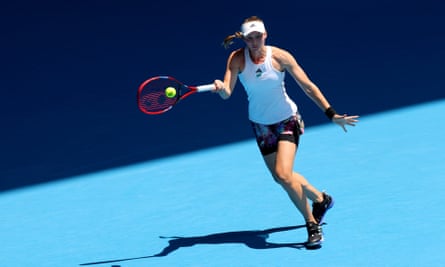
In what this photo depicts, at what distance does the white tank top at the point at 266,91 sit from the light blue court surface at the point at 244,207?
0.98 meters

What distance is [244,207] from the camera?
28.6 ft

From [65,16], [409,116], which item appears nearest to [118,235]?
[409,116]

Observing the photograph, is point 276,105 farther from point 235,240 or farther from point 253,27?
point 235,240

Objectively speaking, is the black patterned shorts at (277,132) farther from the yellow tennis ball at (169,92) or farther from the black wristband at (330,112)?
the yellow tennis ball at (169,92)

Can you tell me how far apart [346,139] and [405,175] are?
127 cm

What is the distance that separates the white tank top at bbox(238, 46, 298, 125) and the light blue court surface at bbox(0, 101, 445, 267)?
3.20 feet

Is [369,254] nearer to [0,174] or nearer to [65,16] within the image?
[0,174]

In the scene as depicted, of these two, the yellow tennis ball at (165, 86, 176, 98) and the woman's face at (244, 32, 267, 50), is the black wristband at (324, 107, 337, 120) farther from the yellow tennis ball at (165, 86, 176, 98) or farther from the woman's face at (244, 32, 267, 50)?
the yellow tennis ball at (165, 86, 176, 98)

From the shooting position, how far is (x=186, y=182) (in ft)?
31.0

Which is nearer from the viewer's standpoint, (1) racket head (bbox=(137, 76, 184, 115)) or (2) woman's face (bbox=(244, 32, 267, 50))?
(2) woman's face (bbox=(244, 32, 267, 50))

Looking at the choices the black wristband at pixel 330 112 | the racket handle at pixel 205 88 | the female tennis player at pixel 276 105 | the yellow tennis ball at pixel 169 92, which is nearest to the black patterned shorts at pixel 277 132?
the female tennis player at pixel 276 105

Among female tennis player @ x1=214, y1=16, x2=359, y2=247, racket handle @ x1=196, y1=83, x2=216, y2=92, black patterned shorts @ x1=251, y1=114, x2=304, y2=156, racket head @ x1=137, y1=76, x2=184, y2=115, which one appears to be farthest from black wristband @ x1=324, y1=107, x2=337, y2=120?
racket head @ x1=137, y1=76, x2=184, y2=115

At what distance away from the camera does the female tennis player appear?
25.1 ft

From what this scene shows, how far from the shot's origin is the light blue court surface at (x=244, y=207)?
7711mm
